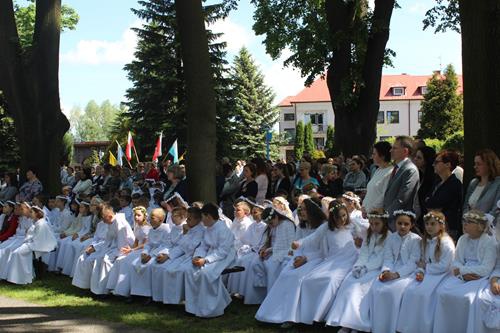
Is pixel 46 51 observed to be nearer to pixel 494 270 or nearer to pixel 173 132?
pixel 494 270

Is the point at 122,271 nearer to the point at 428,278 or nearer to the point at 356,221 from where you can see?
the point at 356,221

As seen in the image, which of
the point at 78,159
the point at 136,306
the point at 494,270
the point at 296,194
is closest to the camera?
the point at 494,270

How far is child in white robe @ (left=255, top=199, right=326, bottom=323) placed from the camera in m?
7.65

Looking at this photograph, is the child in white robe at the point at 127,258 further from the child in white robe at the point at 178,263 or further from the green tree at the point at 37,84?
the green tree at the point at 37,84

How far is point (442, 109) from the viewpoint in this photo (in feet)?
176

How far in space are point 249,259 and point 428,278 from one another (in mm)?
3458

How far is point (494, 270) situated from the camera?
20.7 ft

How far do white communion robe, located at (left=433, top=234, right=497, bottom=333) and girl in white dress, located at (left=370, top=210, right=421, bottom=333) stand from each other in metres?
0.48

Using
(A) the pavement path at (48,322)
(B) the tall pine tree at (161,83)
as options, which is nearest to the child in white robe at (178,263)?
(A) the pavement path at (48,322)

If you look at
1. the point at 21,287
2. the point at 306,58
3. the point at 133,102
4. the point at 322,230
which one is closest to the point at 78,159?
the point at 133,102

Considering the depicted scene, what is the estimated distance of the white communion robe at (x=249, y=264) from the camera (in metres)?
9.34

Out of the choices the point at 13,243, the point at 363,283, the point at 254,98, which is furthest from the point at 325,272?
the point at 254,98

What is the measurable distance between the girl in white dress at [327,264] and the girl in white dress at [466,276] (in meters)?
1.43

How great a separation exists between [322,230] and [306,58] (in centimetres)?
1089
